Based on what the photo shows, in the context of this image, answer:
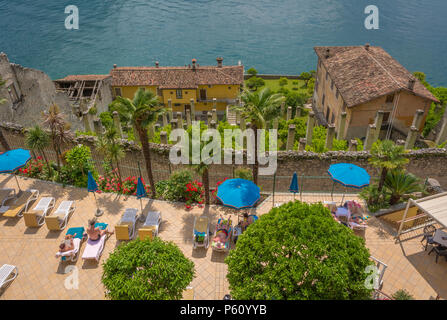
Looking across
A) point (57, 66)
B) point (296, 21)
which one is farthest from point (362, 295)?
point (296, 21)

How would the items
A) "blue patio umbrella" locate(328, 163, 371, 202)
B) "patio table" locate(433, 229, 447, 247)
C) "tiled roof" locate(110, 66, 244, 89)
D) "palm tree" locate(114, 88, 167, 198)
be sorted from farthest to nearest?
"tiled roof" locate(110, 66, 244, 89) < "palm tree" locate(114, 88, 167, 198) < "blue patio umbrella" locate(328, 163, 371, 202) < "patio table" locate(433, 229, 447, 247)

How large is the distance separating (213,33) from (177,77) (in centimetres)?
6937

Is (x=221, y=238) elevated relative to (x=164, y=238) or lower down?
elevated

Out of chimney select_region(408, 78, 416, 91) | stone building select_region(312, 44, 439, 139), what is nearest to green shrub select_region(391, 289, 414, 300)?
stone building select_region(312, 44, 439, 139)

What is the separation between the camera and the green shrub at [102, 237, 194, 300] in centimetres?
1061

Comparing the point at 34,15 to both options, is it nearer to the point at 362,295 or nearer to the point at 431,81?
the point at 431,81

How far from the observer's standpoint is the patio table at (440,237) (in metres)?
14.4

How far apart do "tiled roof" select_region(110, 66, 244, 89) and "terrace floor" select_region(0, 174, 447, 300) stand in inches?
1216

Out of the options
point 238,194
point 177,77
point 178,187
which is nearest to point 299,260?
point 238,194

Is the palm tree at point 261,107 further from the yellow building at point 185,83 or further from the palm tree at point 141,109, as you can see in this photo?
the yellow building at point 185,83

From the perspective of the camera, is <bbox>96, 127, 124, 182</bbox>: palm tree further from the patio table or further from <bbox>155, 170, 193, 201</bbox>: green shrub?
the patio table

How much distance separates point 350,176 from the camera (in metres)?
17.6

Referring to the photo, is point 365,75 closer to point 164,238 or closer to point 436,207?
point 436,207
